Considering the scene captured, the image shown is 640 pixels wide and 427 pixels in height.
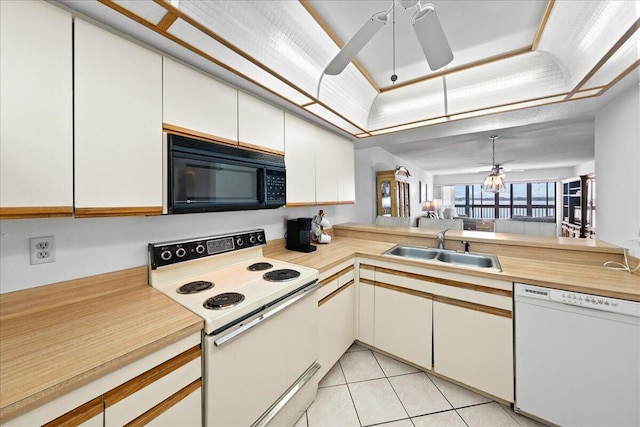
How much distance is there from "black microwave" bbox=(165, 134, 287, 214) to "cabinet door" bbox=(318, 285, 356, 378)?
886mm

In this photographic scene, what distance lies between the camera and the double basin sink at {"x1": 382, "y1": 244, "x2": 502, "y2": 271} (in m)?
1.88

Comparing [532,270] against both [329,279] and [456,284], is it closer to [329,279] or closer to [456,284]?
[456,284]

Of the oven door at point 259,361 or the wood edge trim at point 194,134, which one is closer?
the oven door at point 259,361

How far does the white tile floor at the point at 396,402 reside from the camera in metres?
1.46

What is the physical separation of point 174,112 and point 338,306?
1719 mm

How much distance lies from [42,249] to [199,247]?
66 cm

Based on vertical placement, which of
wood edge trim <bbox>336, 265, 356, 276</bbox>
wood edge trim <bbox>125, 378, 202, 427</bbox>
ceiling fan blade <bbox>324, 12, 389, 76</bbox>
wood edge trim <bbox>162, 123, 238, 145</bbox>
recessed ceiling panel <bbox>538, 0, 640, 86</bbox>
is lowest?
wood edge trim <bbox>125, 378, 202, 427</bbox>

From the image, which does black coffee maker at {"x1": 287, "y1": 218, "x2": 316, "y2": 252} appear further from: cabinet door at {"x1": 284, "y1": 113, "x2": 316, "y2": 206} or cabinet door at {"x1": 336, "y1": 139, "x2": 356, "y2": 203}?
cabinet door at {"x1": 336, "y1": 139, "x2": 356, "y2": 203}

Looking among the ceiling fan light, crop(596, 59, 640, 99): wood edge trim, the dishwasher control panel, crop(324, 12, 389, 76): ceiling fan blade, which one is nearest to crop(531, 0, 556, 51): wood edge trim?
crop(596, 59, 640, 99): wood edge trim

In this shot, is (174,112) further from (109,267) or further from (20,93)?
(109,267)

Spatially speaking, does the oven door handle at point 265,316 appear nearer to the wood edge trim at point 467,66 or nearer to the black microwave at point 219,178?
the black microwave at point 219,178

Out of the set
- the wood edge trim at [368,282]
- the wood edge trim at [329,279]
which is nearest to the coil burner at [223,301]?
the wood edge trim at [329,279]

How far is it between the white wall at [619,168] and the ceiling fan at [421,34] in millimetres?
1428

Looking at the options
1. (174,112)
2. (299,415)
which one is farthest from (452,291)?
(174,112)
